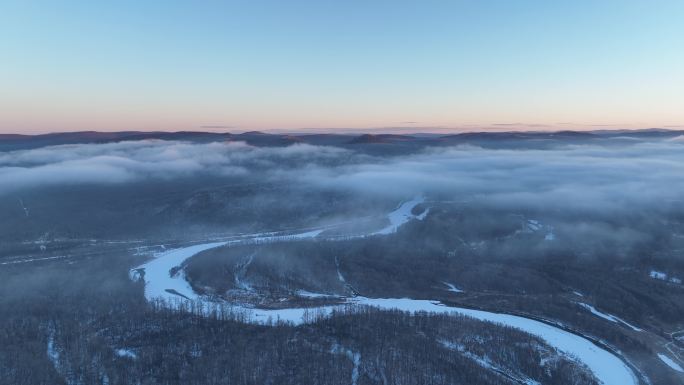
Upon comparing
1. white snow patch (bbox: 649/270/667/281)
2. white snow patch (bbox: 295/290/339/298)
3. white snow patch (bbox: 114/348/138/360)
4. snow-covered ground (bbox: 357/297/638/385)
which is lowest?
white snow patch (bbox: 649/270/667/281)

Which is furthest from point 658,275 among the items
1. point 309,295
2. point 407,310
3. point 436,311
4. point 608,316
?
point 309,295

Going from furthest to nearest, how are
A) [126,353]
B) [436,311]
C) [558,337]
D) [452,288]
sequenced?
[452,288]
[436,311]
[558,337]
[126,353]

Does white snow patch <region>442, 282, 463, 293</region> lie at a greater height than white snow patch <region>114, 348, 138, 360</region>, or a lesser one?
lesser

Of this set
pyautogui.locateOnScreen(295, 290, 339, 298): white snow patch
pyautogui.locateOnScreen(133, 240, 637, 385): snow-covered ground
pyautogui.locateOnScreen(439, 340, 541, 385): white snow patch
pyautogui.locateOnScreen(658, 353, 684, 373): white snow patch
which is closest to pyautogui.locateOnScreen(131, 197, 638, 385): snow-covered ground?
pyautogui.locateOnScreen(133, 240, 637, 385): snow-covered ground

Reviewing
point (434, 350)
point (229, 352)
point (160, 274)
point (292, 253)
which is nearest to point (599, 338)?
point (434, 350)

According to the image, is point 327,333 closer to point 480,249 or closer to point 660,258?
point 480,249

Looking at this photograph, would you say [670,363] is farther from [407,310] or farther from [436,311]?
[407,310]

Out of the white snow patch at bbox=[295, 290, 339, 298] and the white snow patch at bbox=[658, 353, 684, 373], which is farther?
the white snow patch at bbox=[295, 290, 339, 298]

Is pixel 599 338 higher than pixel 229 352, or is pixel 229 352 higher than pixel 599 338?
pixel 229 352

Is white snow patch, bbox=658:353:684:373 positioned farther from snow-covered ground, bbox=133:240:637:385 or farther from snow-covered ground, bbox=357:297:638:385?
snow-covered ground, bbox=133:240:637:385
